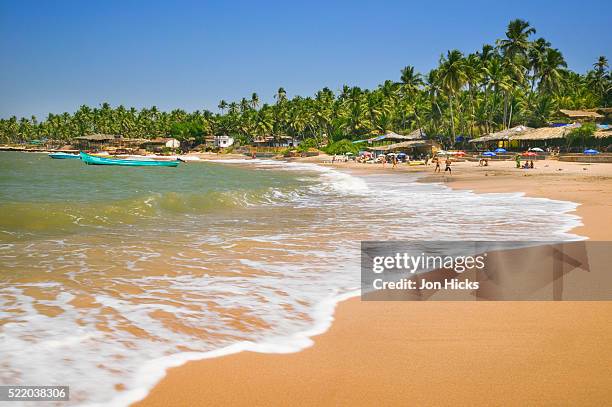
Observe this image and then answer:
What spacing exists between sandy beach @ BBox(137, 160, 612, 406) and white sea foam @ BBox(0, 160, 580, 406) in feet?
1.08

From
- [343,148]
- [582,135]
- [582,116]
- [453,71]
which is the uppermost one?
[453,71]

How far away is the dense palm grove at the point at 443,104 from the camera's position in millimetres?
62463

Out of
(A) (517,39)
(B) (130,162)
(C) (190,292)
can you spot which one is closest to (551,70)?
(A) (517,39)

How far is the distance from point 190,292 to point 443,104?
7411cm

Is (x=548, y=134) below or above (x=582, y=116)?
below

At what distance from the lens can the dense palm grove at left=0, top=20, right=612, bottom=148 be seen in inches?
2459

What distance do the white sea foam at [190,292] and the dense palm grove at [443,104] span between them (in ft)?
178

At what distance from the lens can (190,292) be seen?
659 centimetres

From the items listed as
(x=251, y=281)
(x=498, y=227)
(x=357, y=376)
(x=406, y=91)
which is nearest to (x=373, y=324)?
(x=357, y=376)

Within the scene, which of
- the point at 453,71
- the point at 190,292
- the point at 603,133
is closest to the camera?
the point at 190,292

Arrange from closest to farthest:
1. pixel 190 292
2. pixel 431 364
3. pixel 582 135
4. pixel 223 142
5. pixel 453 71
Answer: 1. pixel 431 364
2. pixel 190 292
3. pixel 582 135
4. pixel 453 71
5. pixel 223 142

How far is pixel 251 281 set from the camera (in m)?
7.19

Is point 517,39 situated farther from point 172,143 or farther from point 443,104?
point 172,143

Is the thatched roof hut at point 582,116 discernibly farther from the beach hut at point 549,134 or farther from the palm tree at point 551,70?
the beach hut at point 549,134
